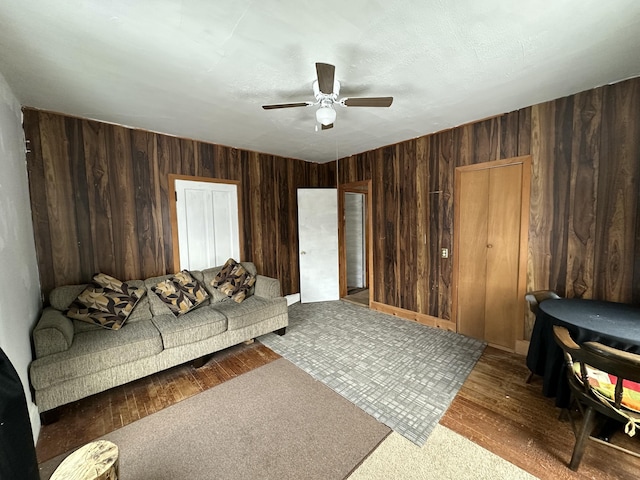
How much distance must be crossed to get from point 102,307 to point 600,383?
372 cm

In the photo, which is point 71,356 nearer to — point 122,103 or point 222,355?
point 222,355

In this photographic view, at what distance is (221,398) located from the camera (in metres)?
2.07

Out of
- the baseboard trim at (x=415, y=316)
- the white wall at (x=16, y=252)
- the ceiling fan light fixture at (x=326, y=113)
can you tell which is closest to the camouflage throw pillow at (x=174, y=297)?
the white wall at (x=16, y=252)

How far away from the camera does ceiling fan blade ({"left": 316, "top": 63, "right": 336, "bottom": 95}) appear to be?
1483 millimetres

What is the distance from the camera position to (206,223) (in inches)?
136

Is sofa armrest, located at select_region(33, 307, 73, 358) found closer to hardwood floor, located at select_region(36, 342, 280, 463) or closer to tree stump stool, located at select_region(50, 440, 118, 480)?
hardwood floor, located at select_region(36, 342, 280, 463)

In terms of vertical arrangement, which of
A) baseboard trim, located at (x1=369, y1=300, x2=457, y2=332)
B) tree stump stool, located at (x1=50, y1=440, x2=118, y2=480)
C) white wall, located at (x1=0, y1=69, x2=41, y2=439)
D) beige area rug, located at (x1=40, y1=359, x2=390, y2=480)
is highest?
white wall, located at (x1=0, y1=69, x2=41, y2=439)

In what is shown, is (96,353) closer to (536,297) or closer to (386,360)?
(386,360)

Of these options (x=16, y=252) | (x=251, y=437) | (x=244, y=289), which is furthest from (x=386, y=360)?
(x=16, y=252)

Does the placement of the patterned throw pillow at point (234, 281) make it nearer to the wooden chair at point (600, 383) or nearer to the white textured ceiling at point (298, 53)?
the white textured ceiling at point (298, 53)

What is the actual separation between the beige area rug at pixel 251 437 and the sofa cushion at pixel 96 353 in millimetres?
499

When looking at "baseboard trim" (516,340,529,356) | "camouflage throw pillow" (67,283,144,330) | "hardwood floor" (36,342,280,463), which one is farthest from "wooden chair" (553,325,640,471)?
"camouflage throw pillow" (67,283,144,330)

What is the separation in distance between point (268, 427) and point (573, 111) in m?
3.64

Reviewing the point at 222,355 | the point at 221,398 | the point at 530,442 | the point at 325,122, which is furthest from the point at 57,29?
the point at 530,442
